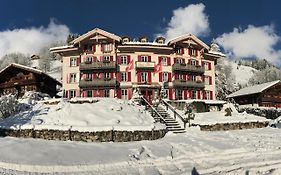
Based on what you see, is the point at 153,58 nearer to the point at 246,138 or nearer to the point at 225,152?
the point at 246,138

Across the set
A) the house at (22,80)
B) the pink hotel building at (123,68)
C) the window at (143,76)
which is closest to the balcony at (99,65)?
the pink hotel building at (123,68)

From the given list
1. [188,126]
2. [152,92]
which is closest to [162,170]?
[188,126]

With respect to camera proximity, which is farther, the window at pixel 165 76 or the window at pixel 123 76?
the window at pixel 165 76

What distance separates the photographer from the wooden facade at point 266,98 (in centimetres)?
5606

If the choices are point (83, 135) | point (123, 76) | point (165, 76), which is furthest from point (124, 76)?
point (83, 135)

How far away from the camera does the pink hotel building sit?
4472 centimetres

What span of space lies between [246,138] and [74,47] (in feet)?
100

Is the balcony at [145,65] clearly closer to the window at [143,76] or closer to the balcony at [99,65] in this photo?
the window at [143,76]

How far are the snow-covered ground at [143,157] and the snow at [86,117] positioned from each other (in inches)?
71.4

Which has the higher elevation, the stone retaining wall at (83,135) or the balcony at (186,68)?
the balcony at (186,68)

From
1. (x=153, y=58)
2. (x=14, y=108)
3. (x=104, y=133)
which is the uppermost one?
(x=153, y=58)

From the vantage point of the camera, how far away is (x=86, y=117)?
24188mm

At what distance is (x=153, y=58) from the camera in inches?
1821

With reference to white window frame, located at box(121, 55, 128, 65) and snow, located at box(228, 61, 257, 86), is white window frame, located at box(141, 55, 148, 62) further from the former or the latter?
snow, located at box(228, 61, 257, 86)
